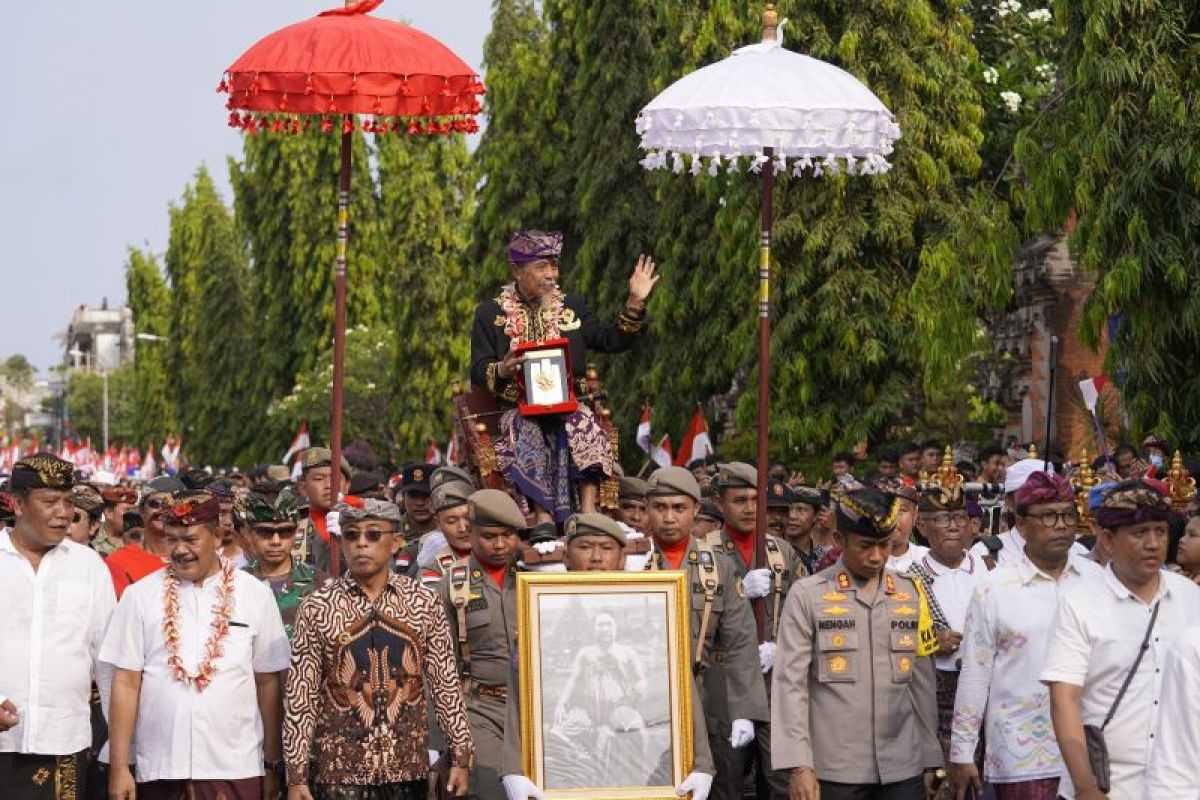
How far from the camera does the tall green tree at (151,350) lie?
89.8m

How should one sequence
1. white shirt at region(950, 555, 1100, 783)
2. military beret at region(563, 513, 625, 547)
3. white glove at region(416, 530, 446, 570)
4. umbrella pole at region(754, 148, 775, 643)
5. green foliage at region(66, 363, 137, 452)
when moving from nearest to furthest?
white shirt at region(950, 555, 1100, 783)
military beret at region(563, 513, 625, 547)
umbrella pole at region(754, 148, 775, 643)
white glove at region(416, 530, 446, 570)
green foliage at region(66, 363, 137, 452)

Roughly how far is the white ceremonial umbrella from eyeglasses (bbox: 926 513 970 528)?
1.01m

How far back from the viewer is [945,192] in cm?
3058

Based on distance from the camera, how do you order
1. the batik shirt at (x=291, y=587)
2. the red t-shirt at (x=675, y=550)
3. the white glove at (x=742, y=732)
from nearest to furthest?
the white glove at (x=742, y=732)
the batik shirt at (x=291, y=587)
the red t-shirt at (x=675, y=550)

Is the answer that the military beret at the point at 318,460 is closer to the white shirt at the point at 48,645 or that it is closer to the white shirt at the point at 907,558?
the white shirt at the point at 907,558

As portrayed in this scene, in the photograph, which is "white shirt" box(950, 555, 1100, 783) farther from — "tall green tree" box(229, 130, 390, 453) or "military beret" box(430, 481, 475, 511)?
"tall green tree" box(229, 130, 390, 453)

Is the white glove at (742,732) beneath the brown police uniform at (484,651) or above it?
beneath

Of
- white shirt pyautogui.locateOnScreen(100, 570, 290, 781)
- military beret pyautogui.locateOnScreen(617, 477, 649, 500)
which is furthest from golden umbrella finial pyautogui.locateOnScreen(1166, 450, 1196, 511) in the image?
white shirt pyautogui.locateOnScreen(100, 570, 290, 781)

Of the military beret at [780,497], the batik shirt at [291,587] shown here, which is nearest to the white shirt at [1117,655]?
the batik shirt at [291,587]

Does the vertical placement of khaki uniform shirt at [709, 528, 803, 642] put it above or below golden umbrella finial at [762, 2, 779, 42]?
below

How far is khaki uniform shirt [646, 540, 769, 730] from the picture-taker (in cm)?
1109

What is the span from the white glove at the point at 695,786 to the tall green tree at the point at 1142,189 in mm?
10610

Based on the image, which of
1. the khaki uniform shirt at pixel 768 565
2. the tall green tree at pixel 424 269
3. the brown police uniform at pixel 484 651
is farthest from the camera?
the tall green tree at pixel 424 269

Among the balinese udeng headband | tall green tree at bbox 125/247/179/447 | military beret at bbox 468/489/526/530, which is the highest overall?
the balinese udeng headband
